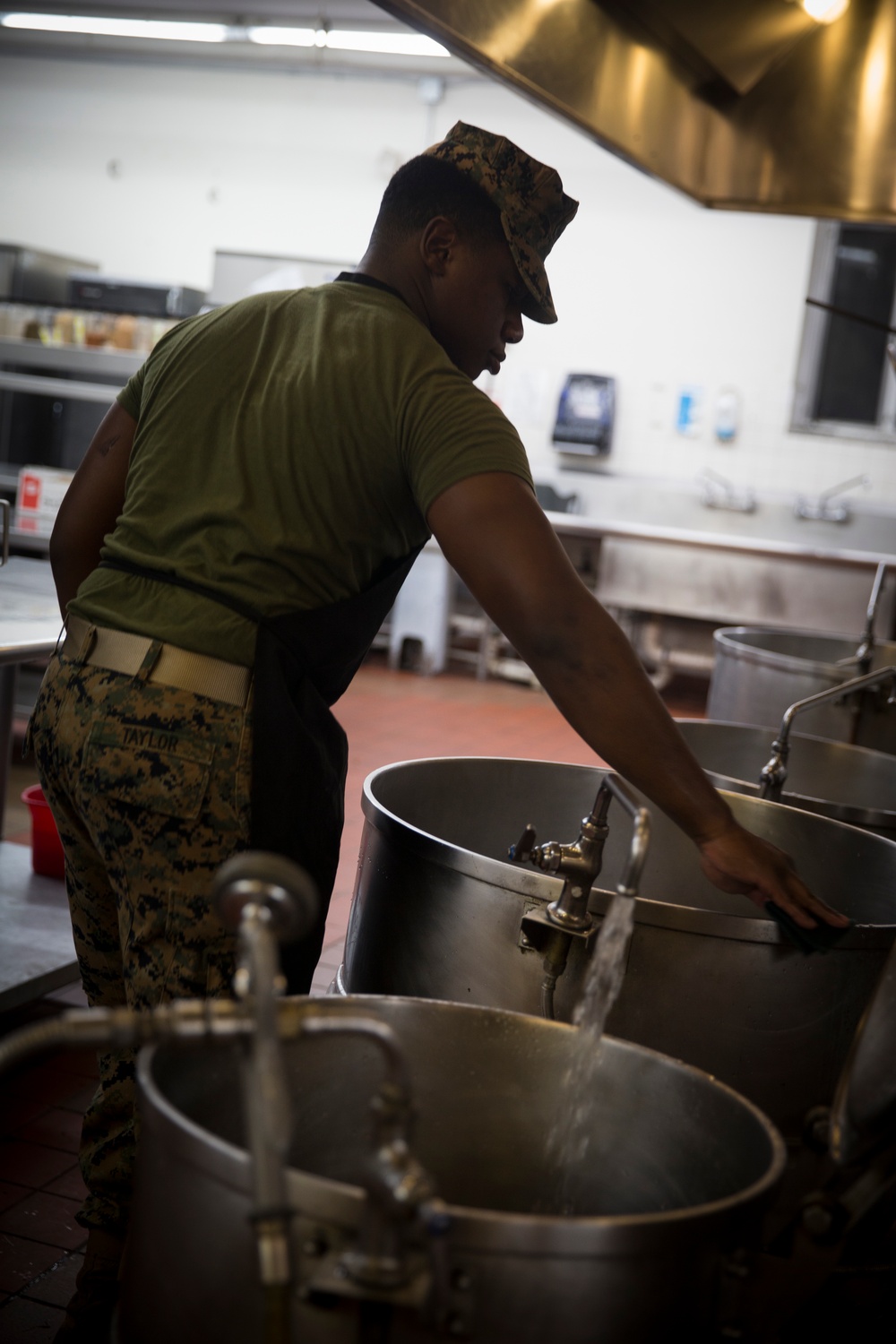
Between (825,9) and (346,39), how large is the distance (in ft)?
21.3

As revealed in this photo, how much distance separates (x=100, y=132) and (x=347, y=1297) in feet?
34.9

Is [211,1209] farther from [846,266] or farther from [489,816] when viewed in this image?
[846,266]

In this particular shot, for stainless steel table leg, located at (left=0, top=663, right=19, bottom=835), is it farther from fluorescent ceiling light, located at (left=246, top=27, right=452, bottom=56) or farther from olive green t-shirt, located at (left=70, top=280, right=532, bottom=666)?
fluorescent ceiling light, located at (left=246, top=27, right=452, bottom=56)

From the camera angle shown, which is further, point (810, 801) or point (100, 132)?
point (100, 132)

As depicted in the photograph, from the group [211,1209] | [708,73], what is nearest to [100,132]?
[708,73]

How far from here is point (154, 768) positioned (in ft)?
4.35

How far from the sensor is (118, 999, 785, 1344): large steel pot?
2.45 feet

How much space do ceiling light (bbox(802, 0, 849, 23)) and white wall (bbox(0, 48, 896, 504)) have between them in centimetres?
639

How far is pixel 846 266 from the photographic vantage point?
8219mm

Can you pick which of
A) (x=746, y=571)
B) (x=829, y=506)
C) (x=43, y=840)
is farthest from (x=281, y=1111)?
(x=829, y=506)

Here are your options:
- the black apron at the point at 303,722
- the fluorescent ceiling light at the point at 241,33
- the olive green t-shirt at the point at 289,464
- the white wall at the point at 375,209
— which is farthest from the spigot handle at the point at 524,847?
the white wall at the point at 375,209

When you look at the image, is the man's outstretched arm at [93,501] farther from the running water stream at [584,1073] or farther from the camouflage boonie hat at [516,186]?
the running water stream at [584,1073]

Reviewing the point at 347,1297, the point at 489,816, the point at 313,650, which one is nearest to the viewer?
the point at 347,1297

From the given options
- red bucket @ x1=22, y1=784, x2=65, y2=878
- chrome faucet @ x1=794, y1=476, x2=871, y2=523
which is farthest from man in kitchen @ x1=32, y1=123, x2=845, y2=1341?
chrome faucet @ x1=794, y1=476, x2=871, y2=523
